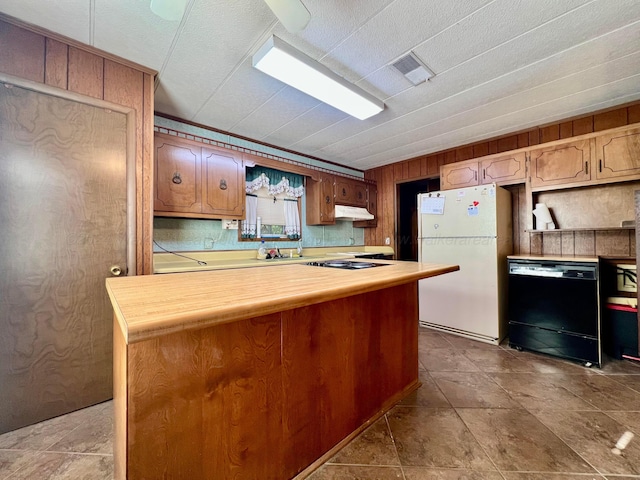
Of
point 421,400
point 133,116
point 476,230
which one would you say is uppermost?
point 133,116

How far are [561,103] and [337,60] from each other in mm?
2273

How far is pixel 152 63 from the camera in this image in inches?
74.7

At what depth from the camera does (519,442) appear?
144 cm

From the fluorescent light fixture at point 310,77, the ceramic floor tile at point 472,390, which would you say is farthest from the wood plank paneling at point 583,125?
the ceramic floor tile at point 472,390

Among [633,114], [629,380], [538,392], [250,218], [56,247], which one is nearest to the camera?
[56,247]

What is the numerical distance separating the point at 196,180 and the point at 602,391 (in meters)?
3.87

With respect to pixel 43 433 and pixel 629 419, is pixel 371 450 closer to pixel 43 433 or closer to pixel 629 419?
pixel 629 419

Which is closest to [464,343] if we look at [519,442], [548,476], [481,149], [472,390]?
[472,390]

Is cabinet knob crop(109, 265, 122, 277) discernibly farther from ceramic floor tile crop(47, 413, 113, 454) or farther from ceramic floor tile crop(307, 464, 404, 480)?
ceramic floor tile crop(307, 464, 404, 480)

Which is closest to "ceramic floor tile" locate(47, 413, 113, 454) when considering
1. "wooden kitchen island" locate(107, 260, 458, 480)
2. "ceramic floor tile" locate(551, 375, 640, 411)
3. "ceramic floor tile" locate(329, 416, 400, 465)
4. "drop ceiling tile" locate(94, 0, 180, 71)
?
"wooden kitchen island" locate(107, 260, 458, 480)

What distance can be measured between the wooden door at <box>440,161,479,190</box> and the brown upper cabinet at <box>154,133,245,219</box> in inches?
104

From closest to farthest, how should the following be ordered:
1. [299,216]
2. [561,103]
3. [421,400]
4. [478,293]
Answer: [421,400], [561,103], [478,293], [299,216]

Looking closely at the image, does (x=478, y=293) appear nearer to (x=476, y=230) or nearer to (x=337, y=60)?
(x=476, y=230)

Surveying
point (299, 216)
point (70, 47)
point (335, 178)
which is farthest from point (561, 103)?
point (70, 47)
